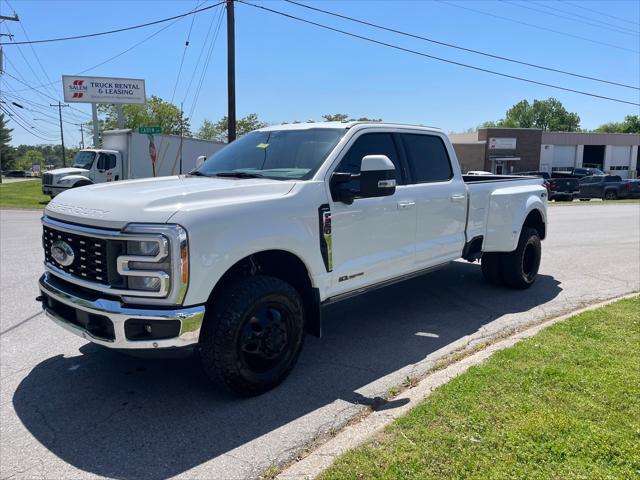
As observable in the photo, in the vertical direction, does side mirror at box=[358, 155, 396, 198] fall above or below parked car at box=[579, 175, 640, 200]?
above

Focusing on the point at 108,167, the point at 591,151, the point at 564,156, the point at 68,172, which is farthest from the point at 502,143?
the point at 68,172

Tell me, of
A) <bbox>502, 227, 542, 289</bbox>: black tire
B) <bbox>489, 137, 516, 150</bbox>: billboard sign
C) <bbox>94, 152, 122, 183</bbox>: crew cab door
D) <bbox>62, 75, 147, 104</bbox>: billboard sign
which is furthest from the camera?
<bbox>489, 137, 516, 150</bbox>: billboard sign

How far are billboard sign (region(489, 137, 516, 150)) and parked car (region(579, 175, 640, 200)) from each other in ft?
69.2

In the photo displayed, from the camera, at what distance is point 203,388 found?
4.02 meters

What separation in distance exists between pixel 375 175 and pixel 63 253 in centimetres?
238

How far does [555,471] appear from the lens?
8.93 feet

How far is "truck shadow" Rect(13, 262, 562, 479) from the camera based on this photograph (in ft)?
10.3

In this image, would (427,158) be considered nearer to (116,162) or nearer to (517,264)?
(517,264)

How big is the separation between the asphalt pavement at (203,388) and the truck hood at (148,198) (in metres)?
1.32

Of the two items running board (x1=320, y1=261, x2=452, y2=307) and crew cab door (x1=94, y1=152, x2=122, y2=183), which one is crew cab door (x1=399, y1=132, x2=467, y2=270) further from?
crew cab door (x1=94, y1=152, x2=122, y2=183)

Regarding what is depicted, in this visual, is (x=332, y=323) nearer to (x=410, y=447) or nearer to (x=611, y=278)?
(x=410, y=447)

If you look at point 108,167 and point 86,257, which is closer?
point 86,257

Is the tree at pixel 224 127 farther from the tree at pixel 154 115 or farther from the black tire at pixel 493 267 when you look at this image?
the black tire at pixel 493 267

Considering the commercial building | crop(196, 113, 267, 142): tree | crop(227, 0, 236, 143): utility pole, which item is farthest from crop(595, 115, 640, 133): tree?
crop(227, 0, 236, 143): utility pole
